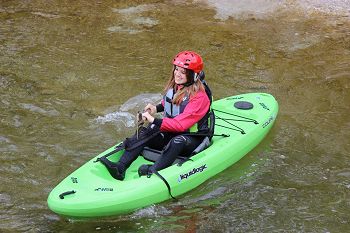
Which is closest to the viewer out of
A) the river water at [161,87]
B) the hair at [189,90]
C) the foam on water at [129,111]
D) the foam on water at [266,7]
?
the river water at [161,87]

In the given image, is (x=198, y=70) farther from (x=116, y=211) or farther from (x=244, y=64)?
(x=244, y=64)

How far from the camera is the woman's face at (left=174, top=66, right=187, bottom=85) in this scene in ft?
20.6

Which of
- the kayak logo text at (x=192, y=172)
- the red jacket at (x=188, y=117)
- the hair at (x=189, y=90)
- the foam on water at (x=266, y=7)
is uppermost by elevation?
the hair at (x=189, y=90)

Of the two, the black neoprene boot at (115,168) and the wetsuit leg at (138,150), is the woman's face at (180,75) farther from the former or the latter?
the black neoprene boot at (115,168)

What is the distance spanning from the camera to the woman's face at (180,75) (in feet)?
20.6

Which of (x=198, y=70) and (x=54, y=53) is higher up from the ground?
(x=198, y=70)

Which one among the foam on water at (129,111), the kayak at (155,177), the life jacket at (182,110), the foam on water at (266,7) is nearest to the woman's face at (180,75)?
the life jacket at (182,110)

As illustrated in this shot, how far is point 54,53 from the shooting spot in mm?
10086

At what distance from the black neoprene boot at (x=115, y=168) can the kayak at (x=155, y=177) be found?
0.05 metres

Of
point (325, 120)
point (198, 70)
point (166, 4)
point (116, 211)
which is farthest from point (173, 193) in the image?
point (166, 4)

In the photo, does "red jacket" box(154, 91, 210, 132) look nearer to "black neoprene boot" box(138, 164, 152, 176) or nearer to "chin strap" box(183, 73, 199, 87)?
"chin strap" box(183, 73, 199, 87)

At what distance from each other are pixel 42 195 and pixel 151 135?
136 centimetres

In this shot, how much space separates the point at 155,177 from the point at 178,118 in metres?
0.73

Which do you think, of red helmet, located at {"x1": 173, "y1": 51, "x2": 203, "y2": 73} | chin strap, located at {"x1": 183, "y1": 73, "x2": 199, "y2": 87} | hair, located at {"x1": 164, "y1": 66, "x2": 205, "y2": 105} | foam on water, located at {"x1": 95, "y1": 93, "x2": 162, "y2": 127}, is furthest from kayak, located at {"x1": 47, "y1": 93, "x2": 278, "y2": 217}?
foam on water, located at {"x1": 95, "y1": 93, "x2": 162, "y2": 127}
